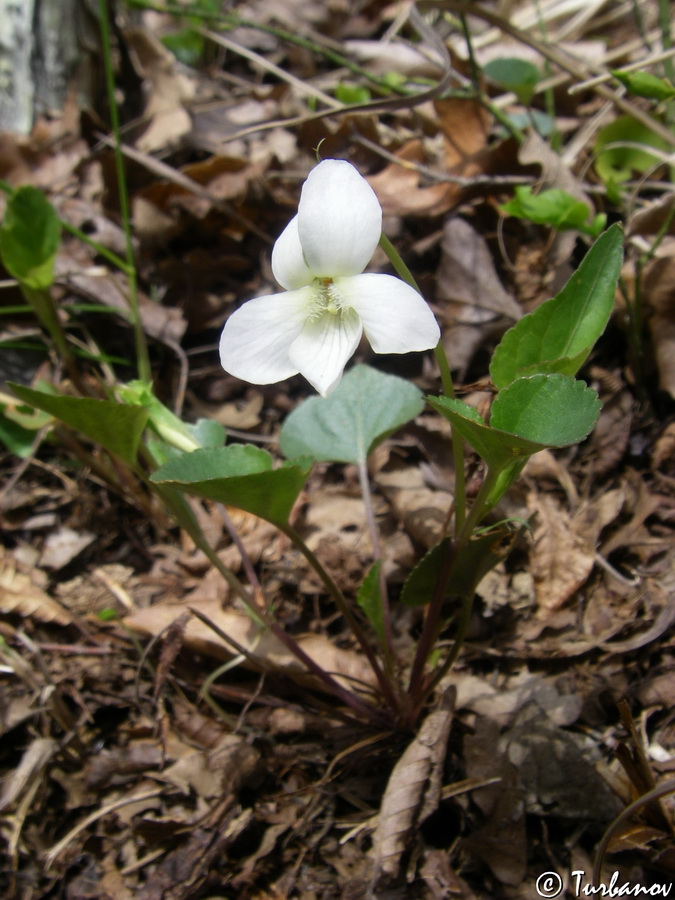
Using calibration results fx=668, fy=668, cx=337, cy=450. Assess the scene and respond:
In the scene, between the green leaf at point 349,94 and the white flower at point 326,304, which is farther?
the green leaf at point 349,94

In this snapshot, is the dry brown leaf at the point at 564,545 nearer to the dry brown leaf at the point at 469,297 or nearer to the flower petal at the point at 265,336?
the dry brown leaf at the point at 469,297

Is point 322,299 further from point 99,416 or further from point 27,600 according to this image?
point 27,600

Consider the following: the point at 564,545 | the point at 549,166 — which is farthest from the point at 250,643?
the point at 549,166

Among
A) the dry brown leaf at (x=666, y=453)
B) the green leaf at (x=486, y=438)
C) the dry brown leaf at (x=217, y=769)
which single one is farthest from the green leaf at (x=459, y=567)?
the dry brown leaf at (x=666, y=453)

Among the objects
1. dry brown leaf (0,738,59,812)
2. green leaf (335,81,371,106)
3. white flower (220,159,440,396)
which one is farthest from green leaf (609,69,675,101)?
dry brown leaf (0,738,59,812)

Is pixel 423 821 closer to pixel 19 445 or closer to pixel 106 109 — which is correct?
pixel 19 445
